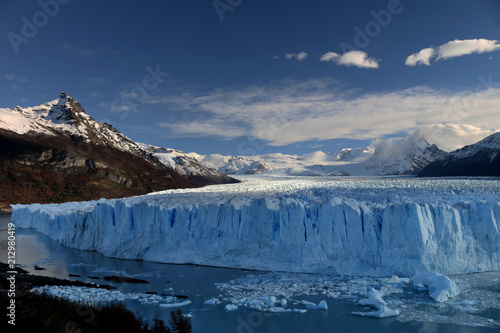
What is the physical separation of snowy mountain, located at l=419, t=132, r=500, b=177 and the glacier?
52809 millimetres

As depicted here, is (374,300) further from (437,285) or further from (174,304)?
(174,304)

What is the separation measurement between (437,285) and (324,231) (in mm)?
5205

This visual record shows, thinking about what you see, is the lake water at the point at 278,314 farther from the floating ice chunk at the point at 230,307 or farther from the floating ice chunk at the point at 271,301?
the floating ice chunk at the point at 271,301

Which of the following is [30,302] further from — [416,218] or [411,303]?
[416,218]

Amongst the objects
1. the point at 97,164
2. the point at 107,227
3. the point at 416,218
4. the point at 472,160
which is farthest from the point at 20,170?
the point at 472,160

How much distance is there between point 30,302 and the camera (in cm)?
757

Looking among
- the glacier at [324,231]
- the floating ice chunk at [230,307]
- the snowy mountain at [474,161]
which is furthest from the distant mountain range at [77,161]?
the floating ice chunk at [230,307]

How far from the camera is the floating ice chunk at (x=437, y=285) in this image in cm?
1064

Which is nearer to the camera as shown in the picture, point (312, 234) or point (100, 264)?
point (312, 234)

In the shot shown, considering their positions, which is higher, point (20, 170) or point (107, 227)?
point (20, 170)

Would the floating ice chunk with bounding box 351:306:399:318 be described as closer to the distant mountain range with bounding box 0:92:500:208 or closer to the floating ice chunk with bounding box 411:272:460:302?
the floating ice chunk with bounding box 411:272:460:302

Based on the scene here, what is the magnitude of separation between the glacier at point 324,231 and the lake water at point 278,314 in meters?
1.09

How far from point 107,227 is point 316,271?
12971 millimetres

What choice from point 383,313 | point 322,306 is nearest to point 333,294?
point 322,306
